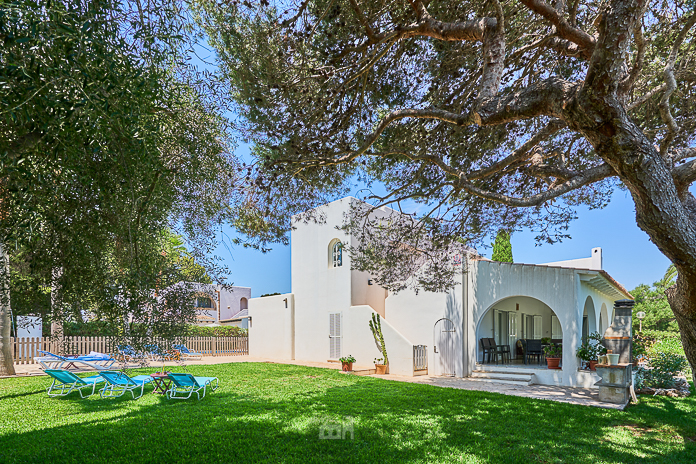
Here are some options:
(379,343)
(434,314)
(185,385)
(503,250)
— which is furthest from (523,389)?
(503,250)

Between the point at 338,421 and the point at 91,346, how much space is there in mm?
15870

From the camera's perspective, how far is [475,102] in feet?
17.1

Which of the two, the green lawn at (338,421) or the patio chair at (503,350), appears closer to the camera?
the green lawn at (338,421)

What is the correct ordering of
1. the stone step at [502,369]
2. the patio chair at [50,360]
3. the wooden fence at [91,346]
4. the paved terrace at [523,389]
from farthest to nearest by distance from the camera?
the wooden fence at [91,346] → the patio chair at [50,360] → the stone step at [502,369] → the paved terrace at [523,389]

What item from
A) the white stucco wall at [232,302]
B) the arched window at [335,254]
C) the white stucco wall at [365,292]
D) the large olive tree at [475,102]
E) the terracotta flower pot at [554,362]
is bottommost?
the white stucco wall at [232,302]

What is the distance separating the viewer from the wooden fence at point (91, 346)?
653 inches

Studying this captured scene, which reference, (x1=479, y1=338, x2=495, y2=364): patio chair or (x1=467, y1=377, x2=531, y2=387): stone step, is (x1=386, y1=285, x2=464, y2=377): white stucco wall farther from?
(x1=479, y1=338, x2=495, y2=364): patio chair

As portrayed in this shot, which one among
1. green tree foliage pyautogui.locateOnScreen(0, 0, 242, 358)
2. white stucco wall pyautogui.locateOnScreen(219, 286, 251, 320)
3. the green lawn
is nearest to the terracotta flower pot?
the green lawn

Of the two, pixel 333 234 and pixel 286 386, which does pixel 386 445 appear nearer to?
pixel 286 386

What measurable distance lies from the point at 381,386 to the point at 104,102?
10321 millimetres

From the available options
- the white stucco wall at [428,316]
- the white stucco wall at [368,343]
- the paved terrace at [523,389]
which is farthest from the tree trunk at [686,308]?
the white stucco wall at [368,343]

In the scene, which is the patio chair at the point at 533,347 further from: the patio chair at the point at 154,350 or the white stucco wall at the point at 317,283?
the patio chair at the point at 154,350

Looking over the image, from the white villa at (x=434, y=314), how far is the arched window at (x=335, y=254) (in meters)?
0.04

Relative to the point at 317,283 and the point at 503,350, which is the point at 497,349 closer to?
the point at 503,350
